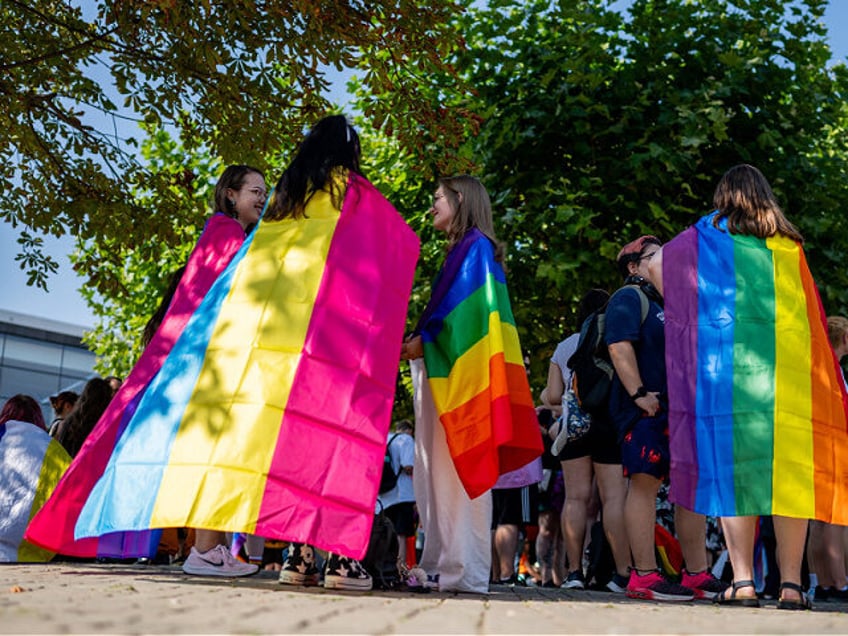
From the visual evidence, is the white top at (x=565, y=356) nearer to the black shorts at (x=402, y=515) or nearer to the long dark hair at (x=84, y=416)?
the long dark hair at (x=84, y=416)

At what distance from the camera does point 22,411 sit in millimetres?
8414

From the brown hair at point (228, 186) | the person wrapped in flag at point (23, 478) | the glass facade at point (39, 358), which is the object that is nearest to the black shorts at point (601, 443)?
the brown hair at point (228, 186)

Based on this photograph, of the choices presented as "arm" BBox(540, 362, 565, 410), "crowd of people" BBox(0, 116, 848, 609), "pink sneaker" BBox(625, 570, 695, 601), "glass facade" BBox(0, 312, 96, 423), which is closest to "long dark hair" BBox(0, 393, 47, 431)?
"crowd of people" BBox(0, 116, 848, 609)

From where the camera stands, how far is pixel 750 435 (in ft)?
18.1

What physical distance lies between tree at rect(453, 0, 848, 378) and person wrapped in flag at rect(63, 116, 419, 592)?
25.2 ft

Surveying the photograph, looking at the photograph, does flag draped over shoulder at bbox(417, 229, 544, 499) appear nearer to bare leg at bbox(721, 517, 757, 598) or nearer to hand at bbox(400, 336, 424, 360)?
hand at bbox(400, 336, 424, 360)

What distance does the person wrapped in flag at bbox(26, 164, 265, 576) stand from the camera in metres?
5.48

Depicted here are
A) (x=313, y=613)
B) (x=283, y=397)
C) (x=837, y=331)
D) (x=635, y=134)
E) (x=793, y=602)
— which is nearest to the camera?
(x=313, y=613)

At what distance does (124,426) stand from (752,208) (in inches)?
133

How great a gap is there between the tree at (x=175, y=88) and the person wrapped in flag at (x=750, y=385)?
12.5 feet

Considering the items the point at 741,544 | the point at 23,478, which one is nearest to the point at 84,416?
the point at 23,478

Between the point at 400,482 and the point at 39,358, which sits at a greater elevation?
the point at 39,358

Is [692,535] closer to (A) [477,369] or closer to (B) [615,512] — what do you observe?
(B) [615,512]

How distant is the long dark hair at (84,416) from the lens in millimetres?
8508
